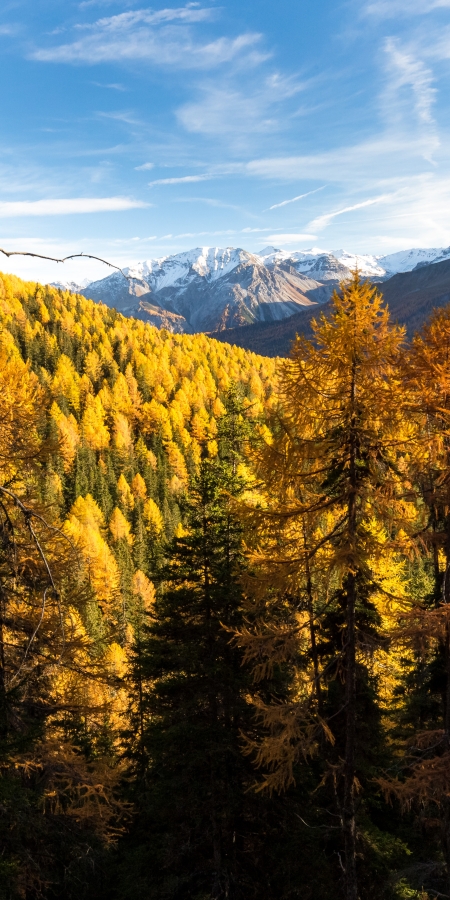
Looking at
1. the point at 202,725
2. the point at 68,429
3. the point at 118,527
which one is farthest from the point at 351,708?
the point at 68,429

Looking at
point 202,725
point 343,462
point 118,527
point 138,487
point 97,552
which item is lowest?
point 202,725

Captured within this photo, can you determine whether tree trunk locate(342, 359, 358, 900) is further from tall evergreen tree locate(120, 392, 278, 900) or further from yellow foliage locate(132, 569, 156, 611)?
yellow foliage locate(132, 569, 156, 611)

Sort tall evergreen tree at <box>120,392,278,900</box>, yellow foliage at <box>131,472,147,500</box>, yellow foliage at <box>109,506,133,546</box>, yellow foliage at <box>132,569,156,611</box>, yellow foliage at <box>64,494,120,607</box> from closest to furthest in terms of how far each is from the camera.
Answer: tall evergreen tree at <box>120,392,278,900</box> < yellow foliage at <box>64,494,120,607</box> < yellow foliage at <box>132,569,156,611</box> < yellow foliage at <box>109,506,133,546</box> < yellow foliage at <box>131,472,147,500</box>

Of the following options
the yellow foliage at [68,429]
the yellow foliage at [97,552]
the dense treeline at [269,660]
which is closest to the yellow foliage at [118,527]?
the yellow foliage at [97,552]

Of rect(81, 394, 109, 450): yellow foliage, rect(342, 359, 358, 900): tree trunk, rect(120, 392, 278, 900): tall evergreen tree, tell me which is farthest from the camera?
rect(81, 394, 109, 450): yellow foliage

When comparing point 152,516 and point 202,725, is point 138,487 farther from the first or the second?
point 202,725

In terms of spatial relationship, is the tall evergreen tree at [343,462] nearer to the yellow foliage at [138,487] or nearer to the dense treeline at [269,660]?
the dense treeline at [269,660]

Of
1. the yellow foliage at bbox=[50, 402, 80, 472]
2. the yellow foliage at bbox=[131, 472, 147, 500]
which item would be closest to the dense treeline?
the yellow foliage at bbox=[131, 472, 147, 500]

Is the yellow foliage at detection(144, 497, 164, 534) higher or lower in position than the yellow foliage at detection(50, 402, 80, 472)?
lower

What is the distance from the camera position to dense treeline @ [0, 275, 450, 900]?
24.8 ft

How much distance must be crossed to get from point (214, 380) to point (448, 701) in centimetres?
11830

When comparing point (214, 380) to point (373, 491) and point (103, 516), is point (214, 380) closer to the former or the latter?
point (103, 516)

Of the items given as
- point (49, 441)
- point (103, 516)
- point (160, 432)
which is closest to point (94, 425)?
point (160, 432)

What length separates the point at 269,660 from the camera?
25.3 ft
